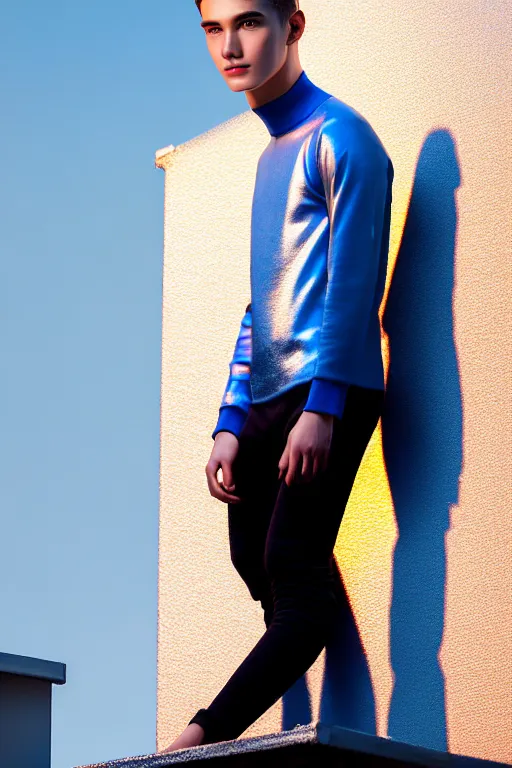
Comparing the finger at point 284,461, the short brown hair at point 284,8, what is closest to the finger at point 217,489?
the finger at point 284,461

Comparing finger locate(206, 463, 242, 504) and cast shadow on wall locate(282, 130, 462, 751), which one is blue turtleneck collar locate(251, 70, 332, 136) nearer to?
cast shadow on wall locate(282, 130, 462, 751)

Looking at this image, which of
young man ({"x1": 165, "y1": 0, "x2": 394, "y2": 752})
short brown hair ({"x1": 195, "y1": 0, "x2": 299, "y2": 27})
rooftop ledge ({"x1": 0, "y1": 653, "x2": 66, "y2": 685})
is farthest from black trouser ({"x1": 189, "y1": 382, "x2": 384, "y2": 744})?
short brown hair ({"x1": 195, "y1": 0, "x2": 299, "y2": 27})

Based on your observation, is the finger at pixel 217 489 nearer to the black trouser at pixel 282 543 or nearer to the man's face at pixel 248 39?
the black trouser at pixel 282 543

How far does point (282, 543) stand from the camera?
179 centimetres

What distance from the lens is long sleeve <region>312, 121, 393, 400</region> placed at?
5.85 ft

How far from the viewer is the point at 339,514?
1.83 metres

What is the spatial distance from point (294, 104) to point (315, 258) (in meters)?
0.26

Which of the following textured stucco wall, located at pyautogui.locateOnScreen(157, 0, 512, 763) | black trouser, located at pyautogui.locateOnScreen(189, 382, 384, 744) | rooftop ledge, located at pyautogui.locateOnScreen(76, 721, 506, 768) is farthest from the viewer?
textured stucco wall, located at pyautogui.locateOnScreen(157, 0, 512, 763)

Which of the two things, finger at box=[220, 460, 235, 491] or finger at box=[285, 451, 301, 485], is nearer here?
finger at box=[285, 451, 301, 485]

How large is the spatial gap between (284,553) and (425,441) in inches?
11.1

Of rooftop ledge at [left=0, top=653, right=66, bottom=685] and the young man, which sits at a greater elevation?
the young man

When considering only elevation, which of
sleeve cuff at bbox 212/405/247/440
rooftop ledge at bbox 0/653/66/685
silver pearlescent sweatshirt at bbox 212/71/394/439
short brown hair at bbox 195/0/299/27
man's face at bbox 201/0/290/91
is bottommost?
rooftop ledge at bbox 0/653/66/685

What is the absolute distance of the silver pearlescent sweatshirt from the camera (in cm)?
180

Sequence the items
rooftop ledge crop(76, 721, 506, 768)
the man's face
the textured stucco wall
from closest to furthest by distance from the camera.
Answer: rooftop ledge crop(76, 721, 506, 768), the textured stucco wall, the man's face
